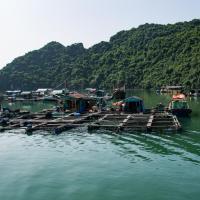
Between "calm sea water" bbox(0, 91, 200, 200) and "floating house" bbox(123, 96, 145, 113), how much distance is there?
18.9 metres

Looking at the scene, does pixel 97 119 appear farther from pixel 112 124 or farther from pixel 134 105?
pixel 134 105

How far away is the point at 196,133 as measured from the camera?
143ft

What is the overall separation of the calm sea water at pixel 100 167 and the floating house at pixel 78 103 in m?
24.1

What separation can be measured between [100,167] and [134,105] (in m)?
33.7

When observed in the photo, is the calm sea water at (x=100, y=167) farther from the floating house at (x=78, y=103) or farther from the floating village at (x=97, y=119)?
the floating house at (x=78, y=103)

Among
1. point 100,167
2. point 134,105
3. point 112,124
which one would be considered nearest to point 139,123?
point 112,124

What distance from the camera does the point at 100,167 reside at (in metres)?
28.8

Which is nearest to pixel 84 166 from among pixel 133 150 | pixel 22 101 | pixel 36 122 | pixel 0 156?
pixel 133 150

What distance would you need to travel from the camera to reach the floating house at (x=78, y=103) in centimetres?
6700

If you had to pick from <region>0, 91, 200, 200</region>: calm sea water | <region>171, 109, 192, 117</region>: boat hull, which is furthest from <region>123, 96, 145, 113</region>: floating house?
<region>0, 91, 200, 200</region>: calm sea water

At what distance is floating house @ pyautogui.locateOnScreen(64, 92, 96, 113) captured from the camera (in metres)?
67.0

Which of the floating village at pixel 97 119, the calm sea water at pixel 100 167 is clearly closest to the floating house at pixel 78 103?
the floating village at pixel 97 119

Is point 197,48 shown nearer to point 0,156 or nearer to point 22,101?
point 22,101

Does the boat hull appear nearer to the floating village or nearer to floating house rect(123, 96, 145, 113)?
the floating village
